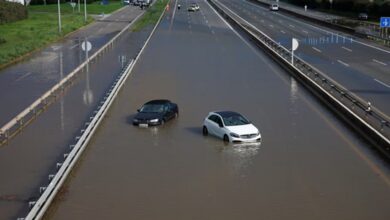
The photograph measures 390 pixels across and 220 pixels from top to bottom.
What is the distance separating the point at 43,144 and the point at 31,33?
50.5 metres

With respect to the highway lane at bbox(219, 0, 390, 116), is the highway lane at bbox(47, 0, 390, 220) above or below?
below

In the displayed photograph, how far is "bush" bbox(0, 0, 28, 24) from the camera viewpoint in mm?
86438

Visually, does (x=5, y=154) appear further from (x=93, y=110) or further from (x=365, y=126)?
(x=365, y=126)

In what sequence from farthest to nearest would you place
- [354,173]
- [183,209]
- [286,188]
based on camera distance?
1. [354,173]
2. [286,188]
3. [183,209]

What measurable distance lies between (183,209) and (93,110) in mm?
14639

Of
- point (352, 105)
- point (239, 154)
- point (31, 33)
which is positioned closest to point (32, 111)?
point (239, 154)

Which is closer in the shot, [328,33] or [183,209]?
[183,209]

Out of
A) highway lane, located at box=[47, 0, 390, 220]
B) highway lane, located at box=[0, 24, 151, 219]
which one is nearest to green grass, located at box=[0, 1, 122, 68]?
highway lane, located at box=[0, 24, 151, 219]

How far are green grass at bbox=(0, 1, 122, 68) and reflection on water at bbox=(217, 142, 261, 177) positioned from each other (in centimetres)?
2785

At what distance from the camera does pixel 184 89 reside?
3756 cm

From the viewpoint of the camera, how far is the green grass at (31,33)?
54531mm

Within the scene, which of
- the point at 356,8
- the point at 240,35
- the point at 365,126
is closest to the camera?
the point at 365,126

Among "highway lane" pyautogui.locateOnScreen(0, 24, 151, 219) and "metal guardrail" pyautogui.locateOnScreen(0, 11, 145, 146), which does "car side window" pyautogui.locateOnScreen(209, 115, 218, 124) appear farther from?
"metal guardrail" pyautogui.locateOnScreen(0, 11, 145, 146)

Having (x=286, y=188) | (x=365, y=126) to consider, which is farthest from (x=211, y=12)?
(x=286, y=188)
